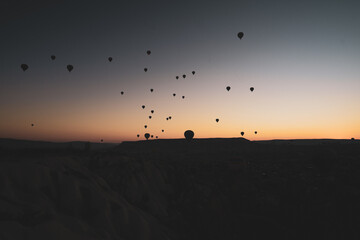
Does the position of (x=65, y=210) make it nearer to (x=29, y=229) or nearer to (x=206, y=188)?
(x=29, y=229)

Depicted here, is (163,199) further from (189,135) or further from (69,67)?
(189,135)

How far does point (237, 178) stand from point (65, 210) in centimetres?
1214

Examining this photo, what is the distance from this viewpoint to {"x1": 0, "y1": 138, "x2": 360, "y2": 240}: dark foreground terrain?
7.44 meters

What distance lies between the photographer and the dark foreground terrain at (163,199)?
744 centimetres

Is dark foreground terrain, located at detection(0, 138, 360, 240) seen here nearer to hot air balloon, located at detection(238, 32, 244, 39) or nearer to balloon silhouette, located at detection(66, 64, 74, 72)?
balloon silhouette, located at detection(66, 64, 74, 72)

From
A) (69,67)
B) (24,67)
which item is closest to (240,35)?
(69,67)

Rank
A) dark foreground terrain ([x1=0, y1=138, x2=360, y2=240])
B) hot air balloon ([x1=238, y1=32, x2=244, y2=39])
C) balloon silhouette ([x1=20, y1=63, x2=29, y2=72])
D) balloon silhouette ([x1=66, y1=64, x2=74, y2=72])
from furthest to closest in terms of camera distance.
Answer: hot air balloon ([x1=238, y1=32, x2=244, y2=39])
balloon silhouette ([x1=66, y1=64, x2=74, y2=72])
balloon silhouette ([x1=20, y1=63, x2=29, y2=72])
dark foreground terrain ([x1=0, y1=138, x2=360, y2=240])

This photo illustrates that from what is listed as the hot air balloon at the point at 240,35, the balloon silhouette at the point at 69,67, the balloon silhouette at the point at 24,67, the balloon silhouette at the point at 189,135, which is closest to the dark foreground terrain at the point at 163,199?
the balloon silhouette at the point at 69,67

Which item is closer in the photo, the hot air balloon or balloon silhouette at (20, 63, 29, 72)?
balloon silhouette at (20, 63, 29, 72)

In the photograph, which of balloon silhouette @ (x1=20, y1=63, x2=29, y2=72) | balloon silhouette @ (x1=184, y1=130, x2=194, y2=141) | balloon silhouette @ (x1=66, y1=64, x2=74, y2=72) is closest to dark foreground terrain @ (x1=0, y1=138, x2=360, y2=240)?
balloon silhouette @ (x1=66, y1=64, x2=74, y2=72)

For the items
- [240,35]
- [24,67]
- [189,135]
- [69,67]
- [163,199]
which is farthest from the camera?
[189,135]

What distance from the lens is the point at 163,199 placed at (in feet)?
42.1

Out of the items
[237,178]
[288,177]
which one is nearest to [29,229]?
[237,178]

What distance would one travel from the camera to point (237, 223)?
39.6 ft
